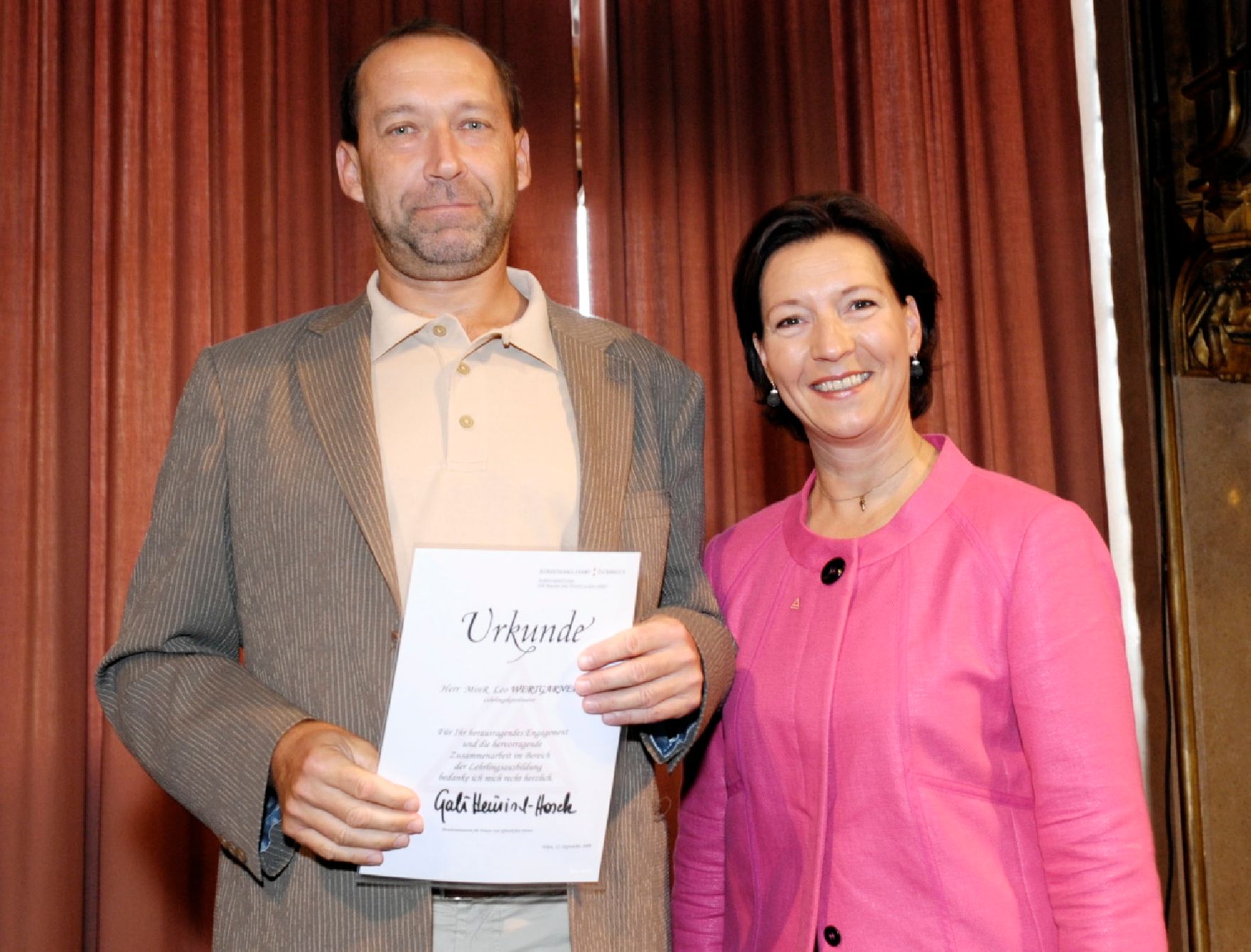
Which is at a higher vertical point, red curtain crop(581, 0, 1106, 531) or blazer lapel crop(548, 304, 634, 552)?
red curtain crop(581, 0, 1106, 531)

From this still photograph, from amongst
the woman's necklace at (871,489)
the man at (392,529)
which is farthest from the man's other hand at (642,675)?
the woman's necklace at (871,489)

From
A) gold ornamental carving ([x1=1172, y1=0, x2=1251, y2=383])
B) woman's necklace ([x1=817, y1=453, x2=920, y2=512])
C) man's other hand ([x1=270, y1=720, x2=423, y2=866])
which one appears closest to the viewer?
man's other hand ([x1=270, y1=720, x2=423, y2=866])

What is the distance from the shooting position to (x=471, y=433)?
170cm

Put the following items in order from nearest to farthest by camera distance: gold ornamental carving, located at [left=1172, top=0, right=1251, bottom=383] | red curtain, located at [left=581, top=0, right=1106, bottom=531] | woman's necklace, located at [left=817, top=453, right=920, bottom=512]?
woman's necklace, located at [left=817, top=453, right=920, bottom=512]
gold ornamental carving, located at [left=1172, top=0, right=1251, bottom=383]
red curtain, located at [left=581, top=0, right=1106, bottom=531]

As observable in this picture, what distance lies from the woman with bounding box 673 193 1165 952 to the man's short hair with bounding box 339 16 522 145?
0.46 m

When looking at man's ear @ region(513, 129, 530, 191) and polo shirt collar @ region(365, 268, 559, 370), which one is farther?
man's ear @ region(513, 129, 530, 191)

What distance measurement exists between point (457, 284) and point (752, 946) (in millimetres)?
1056

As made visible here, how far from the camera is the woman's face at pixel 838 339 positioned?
A: 193 centimetres

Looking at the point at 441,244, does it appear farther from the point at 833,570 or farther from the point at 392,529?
the point at 833,570

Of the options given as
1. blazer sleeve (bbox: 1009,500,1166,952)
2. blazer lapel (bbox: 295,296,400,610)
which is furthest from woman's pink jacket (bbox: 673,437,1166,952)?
A: blazer lapel (bbox: 295,296,400,610)

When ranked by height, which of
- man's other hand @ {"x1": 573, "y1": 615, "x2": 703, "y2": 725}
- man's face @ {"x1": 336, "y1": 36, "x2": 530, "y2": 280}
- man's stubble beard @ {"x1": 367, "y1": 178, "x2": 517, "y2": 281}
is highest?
man's face @ {"x1": 336, "y1": 36, "x2": 530, "y2": 280}

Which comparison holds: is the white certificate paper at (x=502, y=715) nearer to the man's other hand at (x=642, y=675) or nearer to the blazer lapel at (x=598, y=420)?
the man's other hand at (x=642, y=675)

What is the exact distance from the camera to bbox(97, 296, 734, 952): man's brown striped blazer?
59.2 inches

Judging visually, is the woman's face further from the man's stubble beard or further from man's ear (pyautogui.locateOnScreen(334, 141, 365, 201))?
man's ear (pyautogui.locateOnScreen(334, 141, 365, 201))
